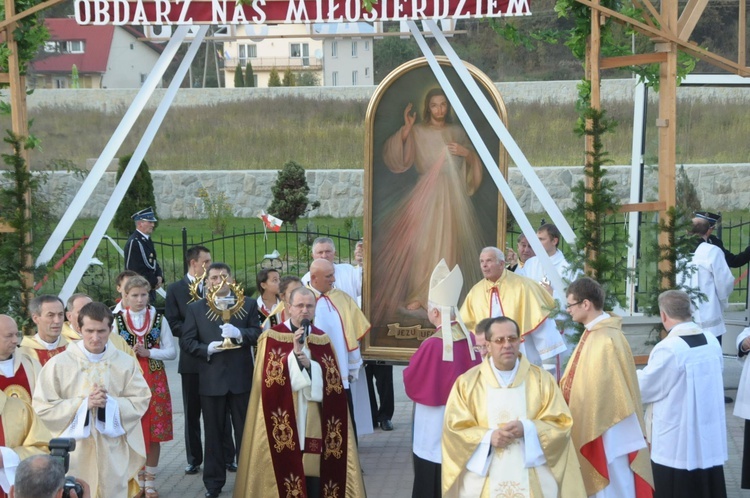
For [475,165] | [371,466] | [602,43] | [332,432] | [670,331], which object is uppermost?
[602,43]

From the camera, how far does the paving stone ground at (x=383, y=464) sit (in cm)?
838

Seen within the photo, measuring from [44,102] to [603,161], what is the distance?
29252 millimetres

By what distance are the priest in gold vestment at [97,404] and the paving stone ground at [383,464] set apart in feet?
6.31

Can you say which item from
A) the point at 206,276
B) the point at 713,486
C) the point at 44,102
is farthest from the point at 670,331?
the point at 44,102

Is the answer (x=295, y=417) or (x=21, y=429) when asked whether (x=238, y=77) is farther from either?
(x=21, y=429)

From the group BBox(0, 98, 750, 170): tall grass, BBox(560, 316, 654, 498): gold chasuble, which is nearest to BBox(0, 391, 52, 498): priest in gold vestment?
BBox(560, 316, 654, 498): gold chasuble

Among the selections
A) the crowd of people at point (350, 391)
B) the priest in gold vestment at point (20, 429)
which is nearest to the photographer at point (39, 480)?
the crowd of people at point (350, 391)

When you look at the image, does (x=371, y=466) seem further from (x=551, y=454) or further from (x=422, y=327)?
(x=551, y=454)

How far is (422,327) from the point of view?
9.72 m

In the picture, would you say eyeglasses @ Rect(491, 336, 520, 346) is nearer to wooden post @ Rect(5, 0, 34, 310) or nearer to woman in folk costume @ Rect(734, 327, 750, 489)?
woman in folk costume @ Rect(734, 327, 750, 489)

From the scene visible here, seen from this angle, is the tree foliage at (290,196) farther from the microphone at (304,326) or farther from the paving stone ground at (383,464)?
the microphone at (304,326)

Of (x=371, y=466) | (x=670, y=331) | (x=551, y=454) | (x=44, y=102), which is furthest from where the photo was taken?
(x=44, y=102)

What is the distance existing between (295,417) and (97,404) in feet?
4.98

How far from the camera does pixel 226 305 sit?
791 cm
